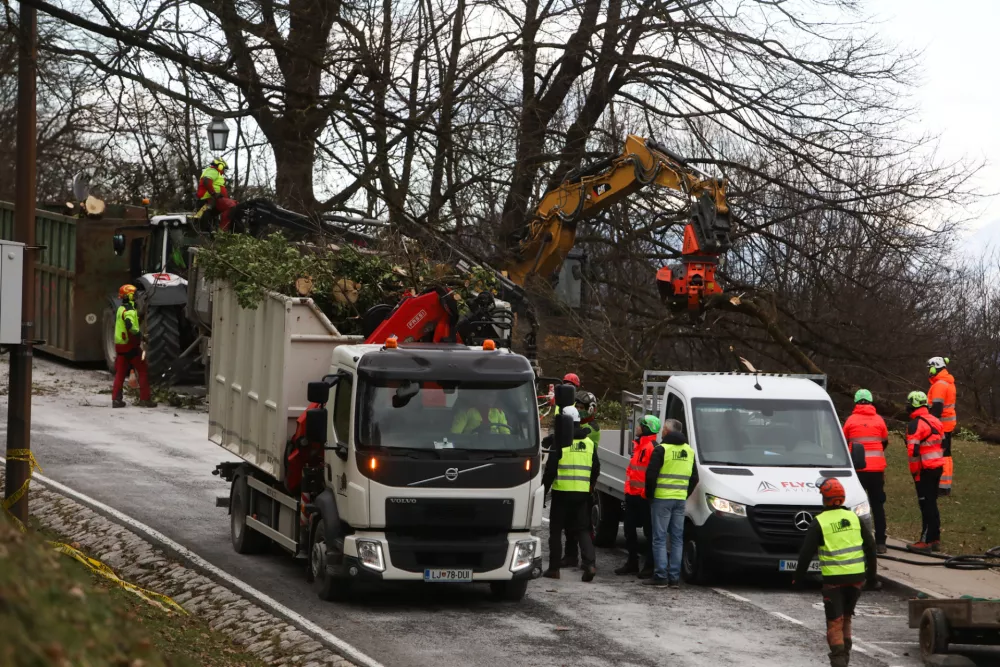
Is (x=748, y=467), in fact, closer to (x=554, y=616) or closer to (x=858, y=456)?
(x=858, y=456)

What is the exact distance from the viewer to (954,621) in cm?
1098

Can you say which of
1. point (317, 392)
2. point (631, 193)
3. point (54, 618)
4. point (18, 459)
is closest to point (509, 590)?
point (317, 392)

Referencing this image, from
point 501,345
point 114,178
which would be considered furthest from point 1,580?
point 114,178

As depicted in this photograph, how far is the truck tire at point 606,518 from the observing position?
16.6 meters

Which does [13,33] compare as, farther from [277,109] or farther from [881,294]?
[881,294]

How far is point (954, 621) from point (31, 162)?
8.59 metres

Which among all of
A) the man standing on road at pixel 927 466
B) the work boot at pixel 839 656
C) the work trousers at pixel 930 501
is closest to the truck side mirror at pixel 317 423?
the work boot at pixel 839 656

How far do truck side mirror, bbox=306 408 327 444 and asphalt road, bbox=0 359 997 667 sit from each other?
56.9 inches

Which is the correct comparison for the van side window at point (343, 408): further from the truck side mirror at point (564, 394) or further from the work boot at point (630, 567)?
the work boot at point (630, 567)

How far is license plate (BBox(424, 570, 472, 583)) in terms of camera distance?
12211mm

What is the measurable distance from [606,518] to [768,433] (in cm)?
250

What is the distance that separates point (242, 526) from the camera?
1481cm

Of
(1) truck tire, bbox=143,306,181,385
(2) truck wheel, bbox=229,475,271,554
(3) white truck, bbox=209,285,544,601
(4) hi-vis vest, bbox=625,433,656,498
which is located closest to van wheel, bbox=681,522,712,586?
(4) hi-vis vest, bbox=625,433,656,498

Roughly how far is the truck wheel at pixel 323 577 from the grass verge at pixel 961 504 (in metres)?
7.17
